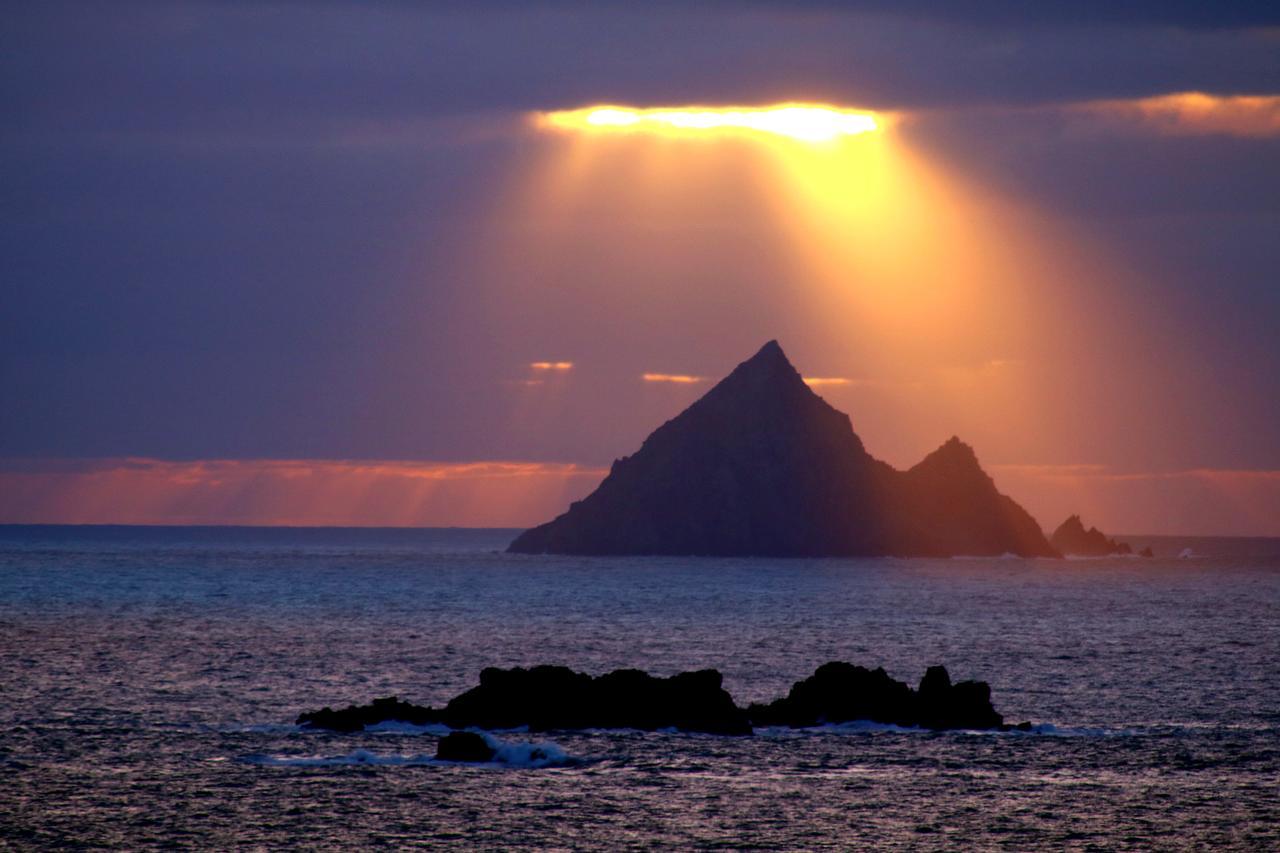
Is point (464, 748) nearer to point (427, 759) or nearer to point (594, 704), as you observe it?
point (427, 759)

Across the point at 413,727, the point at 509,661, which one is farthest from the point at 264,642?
the point at 413,727

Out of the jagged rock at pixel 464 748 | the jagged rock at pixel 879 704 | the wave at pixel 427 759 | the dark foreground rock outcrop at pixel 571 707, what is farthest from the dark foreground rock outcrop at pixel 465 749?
the jagged rock at pixel 879 704

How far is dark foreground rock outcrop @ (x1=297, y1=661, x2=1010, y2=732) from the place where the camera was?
6141cm

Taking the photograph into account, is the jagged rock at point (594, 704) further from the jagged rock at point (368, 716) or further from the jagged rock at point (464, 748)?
the jagged rock at point (464, 748)

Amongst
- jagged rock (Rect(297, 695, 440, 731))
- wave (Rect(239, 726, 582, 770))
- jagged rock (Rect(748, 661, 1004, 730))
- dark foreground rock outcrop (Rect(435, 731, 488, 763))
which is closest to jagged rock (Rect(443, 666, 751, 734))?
jagged rock (Rect(297, 695, 440, 731))

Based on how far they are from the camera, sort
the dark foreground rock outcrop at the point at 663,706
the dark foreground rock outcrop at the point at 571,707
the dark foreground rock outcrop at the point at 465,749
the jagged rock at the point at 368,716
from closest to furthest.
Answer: the dark foreground rock outcrop at the point at 465,749, the jagged rock at the point at 368,716, the dark foreground rock outcrop at the point at 571,707, the dark foreground rock outcrop at the point at 663,706

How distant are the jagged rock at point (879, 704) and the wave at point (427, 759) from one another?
38.9ft

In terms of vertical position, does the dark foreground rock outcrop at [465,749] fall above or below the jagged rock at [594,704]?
below

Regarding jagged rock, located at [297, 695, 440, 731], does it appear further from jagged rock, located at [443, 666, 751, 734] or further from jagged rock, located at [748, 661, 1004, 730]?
jagged rock, located at [748, 661, 1004, 730]

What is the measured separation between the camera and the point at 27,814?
44219mm

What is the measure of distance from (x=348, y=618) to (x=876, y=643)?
44162 mm

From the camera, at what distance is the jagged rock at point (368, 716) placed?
6019 cm

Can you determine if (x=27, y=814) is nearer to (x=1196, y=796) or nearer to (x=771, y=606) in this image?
(x=1196, y=796)

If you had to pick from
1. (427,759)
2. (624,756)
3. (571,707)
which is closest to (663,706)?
(571,707)
